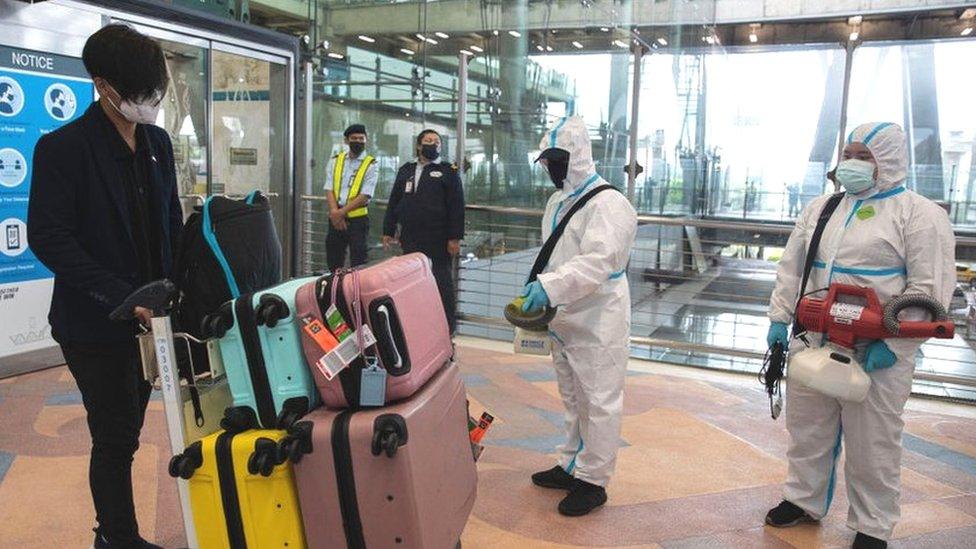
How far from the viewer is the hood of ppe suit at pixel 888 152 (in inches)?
106

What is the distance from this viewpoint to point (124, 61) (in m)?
1.97

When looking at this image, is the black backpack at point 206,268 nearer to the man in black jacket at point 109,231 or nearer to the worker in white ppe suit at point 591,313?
the man in black jacket at point 109,231

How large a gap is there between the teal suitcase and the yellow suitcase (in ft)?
0.16

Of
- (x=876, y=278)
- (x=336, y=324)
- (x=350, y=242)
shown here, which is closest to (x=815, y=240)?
(x=876, y=278)

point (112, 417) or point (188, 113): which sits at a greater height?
point (188, 113)

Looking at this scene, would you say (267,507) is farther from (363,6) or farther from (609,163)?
(363,6)

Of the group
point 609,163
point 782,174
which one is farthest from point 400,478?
point 782,174

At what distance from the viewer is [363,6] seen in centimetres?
798

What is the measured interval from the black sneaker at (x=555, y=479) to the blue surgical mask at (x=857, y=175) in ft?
5.18

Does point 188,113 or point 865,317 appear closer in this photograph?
point 865,317

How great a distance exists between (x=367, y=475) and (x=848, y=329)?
172 cm

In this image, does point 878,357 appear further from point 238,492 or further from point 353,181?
point 353,181

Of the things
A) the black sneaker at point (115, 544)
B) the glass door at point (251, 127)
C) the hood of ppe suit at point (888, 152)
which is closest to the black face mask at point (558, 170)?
the hood of ppe suit at point (888, 152)

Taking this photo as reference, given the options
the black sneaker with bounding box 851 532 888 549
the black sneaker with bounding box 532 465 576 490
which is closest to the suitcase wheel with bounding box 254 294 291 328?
the black sneaker with bounding box 532 465 576 490
